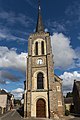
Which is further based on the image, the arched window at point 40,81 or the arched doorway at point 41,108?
the arched window at point 40,81

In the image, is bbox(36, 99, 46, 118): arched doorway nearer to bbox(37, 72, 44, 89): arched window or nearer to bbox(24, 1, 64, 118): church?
bbox(24, 1, 64, 118): church

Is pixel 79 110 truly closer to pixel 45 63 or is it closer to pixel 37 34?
pixel 45 63

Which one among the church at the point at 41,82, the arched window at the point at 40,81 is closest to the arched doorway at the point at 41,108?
the church at the point at 41,82

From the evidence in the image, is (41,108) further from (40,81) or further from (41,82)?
(40,81)

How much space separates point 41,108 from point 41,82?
15.3 feet

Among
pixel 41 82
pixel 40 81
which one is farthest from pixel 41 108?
pixel 40 81

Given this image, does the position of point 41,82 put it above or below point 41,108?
above

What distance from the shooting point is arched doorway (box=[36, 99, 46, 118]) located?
2740 centimetres

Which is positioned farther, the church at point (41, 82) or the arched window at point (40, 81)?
the arched window at point (40, 81)

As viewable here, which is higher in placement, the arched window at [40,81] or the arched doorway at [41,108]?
the arched window at [40,81]

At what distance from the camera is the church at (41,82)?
27.4m

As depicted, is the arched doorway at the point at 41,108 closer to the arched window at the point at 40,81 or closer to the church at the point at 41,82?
the church at the point at 41,82

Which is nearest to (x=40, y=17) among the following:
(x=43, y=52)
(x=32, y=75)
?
(x=43, y=52)

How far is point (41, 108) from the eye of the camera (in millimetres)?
27844
